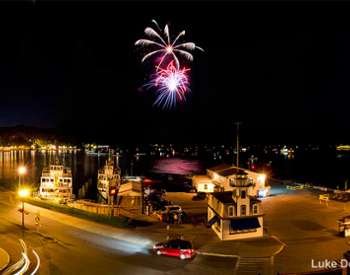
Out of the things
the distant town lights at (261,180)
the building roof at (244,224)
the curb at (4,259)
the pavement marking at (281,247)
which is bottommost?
the pavement marking at (281,247)

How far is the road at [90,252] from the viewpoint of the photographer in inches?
703

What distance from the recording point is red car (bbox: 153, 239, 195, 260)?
19.4m

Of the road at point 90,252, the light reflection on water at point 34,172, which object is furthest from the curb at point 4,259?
the light reflection on water at point 34,172

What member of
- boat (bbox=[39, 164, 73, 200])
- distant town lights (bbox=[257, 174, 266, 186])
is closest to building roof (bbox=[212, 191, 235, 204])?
distant town lights (bbox=[257, 174, 266, 186])

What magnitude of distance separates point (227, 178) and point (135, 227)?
1702 centimetres

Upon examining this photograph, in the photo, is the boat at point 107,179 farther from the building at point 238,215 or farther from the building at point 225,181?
the building at point 238,215

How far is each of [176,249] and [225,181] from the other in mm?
21511

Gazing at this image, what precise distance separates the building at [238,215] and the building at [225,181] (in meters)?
11.5

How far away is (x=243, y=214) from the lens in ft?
78.4

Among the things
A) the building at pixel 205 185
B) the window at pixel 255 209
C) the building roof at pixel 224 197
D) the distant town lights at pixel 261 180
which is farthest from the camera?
the building at pixel 205 185

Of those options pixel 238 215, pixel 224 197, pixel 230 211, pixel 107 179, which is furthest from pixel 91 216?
pixel 107 179

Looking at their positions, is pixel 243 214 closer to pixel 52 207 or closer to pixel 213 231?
pixel 213 231

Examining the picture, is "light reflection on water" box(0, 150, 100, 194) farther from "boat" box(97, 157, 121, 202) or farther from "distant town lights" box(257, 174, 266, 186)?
"distant town lights" box(257, 174, 266, 186)

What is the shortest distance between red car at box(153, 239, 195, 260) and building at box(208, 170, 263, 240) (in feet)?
12.5
